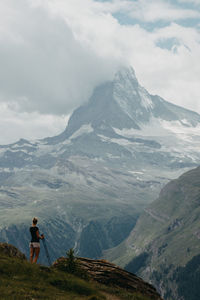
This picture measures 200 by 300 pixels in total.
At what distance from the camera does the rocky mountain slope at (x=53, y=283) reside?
99.3 ft

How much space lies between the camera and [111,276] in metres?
44.2

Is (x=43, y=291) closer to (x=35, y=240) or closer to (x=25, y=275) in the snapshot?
(x=25, y=275)

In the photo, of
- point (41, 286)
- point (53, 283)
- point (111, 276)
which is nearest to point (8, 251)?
point (53, 283)

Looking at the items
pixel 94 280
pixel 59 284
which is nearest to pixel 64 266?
pixel 94 280

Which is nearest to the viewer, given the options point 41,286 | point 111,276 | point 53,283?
point 41,286

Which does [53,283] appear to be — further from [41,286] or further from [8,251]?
[8,251]

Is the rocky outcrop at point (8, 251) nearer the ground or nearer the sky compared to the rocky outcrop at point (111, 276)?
nearer the sky

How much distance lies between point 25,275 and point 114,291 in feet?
32.4

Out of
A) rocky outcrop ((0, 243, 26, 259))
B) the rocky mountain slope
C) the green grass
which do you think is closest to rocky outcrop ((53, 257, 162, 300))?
the rocky mountain slope

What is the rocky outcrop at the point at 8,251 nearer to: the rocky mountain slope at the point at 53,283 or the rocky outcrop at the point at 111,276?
the rocky mountain slope at the point at 53,283

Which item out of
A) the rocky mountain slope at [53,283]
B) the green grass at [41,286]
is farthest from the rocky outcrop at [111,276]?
the green grass at [41,286]

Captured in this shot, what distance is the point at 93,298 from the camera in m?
30.8

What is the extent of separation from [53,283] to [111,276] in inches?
461

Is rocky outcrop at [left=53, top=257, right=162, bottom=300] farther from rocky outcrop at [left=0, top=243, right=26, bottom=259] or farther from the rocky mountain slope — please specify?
rocky outcrop at [left=0, top=243, right=26, bottom=259]
